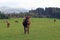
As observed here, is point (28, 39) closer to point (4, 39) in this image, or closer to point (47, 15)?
point (4, 39)

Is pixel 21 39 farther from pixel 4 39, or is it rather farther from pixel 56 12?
pixel 56 12

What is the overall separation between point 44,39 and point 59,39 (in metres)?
1.14

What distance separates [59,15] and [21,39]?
115 m

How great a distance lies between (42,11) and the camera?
154 meters

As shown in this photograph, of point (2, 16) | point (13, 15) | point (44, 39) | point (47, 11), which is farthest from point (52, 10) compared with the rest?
point (44, 39)

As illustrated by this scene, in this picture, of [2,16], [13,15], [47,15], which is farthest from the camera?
[47,15]

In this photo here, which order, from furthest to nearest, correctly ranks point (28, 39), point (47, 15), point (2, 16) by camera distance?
point (47, 15), point (2, 16), point (28, 39)

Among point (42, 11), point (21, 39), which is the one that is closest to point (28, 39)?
point (21, 39)

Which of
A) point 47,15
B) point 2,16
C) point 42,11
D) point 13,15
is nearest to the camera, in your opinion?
point 2,16

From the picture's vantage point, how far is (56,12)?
141 meters

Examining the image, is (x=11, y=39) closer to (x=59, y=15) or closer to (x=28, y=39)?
(x=28, y=39)

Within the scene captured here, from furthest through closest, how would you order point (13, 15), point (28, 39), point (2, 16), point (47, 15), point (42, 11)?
point (42, 11), point (47, 15), point (13, 15), point (2, 16), point (28, 39)

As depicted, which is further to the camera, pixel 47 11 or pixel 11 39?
pixel 47 11

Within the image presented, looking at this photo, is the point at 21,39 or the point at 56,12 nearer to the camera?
the point at 21,39
